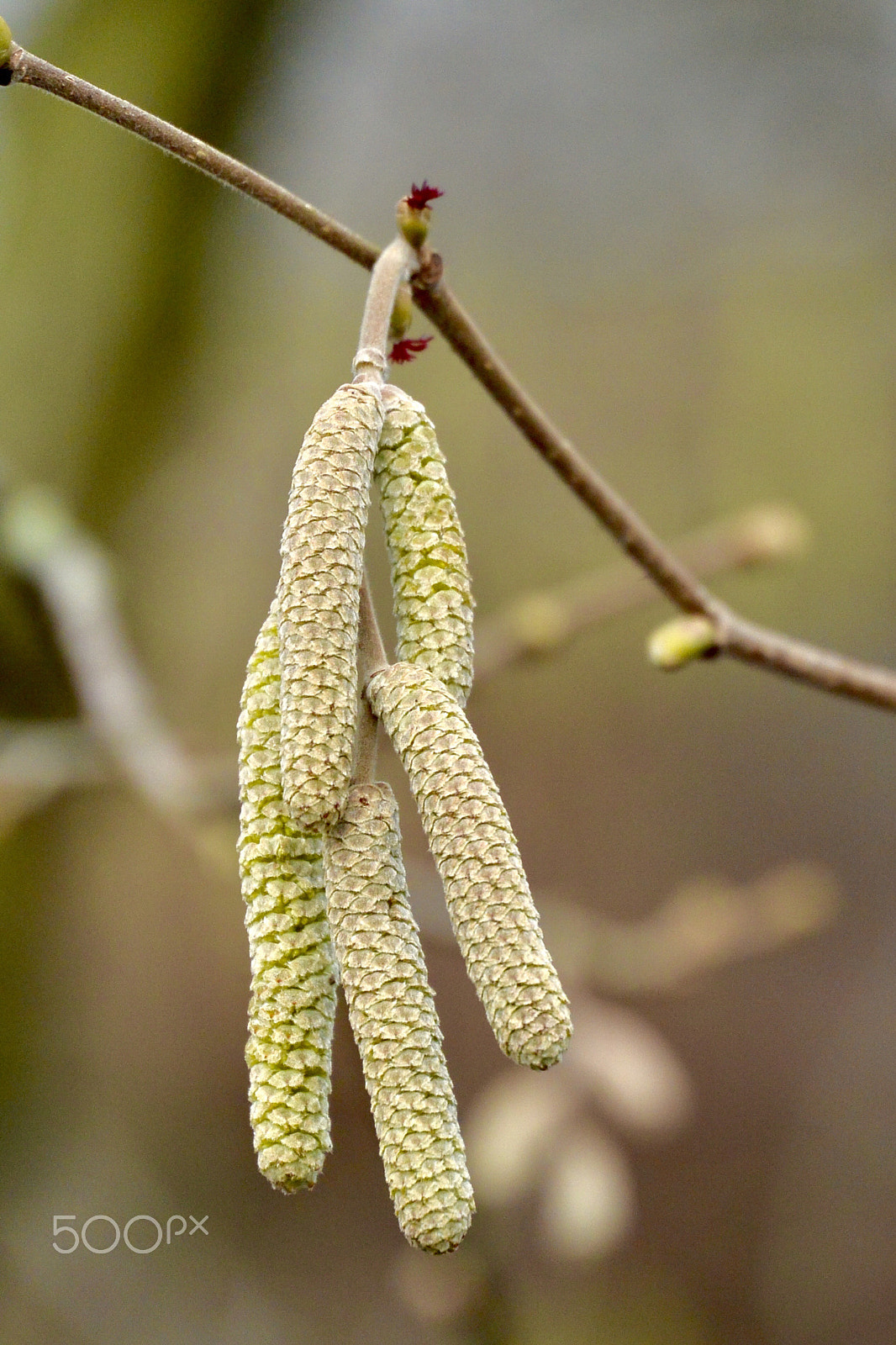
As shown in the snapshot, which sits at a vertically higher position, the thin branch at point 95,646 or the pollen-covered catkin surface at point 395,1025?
the thin branch at point 95,646

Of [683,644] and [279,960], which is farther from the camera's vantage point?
[683,644]

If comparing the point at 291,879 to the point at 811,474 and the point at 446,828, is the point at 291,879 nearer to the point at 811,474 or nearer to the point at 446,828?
the point at 446,828

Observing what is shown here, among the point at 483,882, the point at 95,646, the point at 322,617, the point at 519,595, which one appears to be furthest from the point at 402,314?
the point at 519,595

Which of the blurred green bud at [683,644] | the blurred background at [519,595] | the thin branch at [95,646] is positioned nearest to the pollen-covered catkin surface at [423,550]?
the blurred green bud at [683,644]

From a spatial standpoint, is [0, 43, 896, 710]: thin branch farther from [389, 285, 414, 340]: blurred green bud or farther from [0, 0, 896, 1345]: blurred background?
[0, 0, 896, 1345]: blurred background

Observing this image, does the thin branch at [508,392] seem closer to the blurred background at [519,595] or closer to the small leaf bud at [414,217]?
the small leaf bud at [414,217]

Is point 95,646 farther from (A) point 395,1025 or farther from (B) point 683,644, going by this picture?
(A) point 395,1025

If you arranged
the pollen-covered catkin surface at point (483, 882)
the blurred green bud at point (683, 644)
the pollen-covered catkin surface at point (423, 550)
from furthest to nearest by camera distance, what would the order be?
the blurred green bud at point (683, 644), the pollen-covered catkin surface at point (423, 550), the pollen-covered catkin surface at point (483, 882)

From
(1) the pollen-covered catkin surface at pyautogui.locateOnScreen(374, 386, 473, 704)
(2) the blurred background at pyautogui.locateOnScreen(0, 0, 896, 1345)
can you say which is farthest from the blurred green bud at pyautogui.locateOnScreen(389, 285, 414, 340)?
(2) the blurred background at pyautogui.locateOnScreen(0, 0, 896, 1345)
